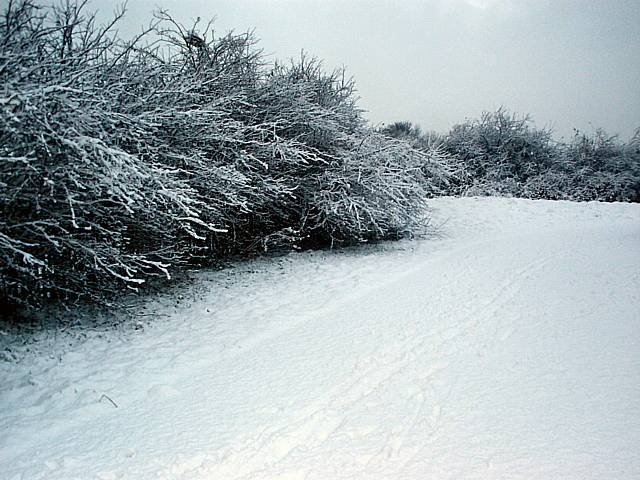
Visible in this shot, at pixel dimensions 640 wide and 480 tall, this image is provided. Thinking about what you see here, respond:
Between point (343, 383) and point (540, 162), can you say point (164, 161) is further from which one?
point (540, 162)

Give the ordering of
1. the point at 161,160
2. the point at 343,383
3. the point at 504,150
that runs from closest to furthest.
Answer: the point at 343,383 → the point at 161,160 → the point at 504,150

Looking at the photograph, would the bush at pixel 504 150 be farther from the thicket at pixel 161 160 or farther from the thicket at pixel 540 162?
the thicket at pixel 161 160

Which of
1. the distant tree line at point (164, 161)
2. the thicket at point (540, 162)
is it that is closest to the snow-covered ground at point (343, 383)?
the distant tree line at point (164, 161)

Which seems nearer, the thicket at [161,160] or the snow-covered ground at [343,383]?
the snow-covered ground at [343,383]

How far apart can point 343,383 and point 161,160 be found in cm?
388

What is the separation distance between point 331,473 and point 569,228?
1126 cm

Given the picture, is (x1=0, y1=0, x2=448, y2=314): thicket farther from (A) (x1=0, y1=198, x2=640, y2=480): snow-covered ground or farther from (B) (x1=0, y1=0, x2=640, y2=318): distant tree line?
(A) (x1=0, y1=198, x2=640, y2=480): snow-covered ground

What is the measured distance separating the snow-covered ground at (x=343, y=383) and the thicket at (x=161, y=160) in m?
0.90

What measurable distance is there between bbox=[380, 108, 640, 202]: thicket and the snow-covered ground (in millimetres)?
14484

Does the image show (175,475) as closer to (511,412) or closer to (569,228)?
(511,412)

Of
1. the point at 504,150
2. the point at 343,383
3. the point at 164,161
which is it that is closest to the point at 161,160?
the point at 164,161

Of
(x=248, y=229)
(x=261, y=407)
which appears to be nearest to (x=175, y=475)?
(x=261, y=407)

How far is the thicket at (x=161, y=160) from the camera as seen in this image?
4352 mm

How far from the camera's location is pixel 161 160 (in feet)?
21.1
